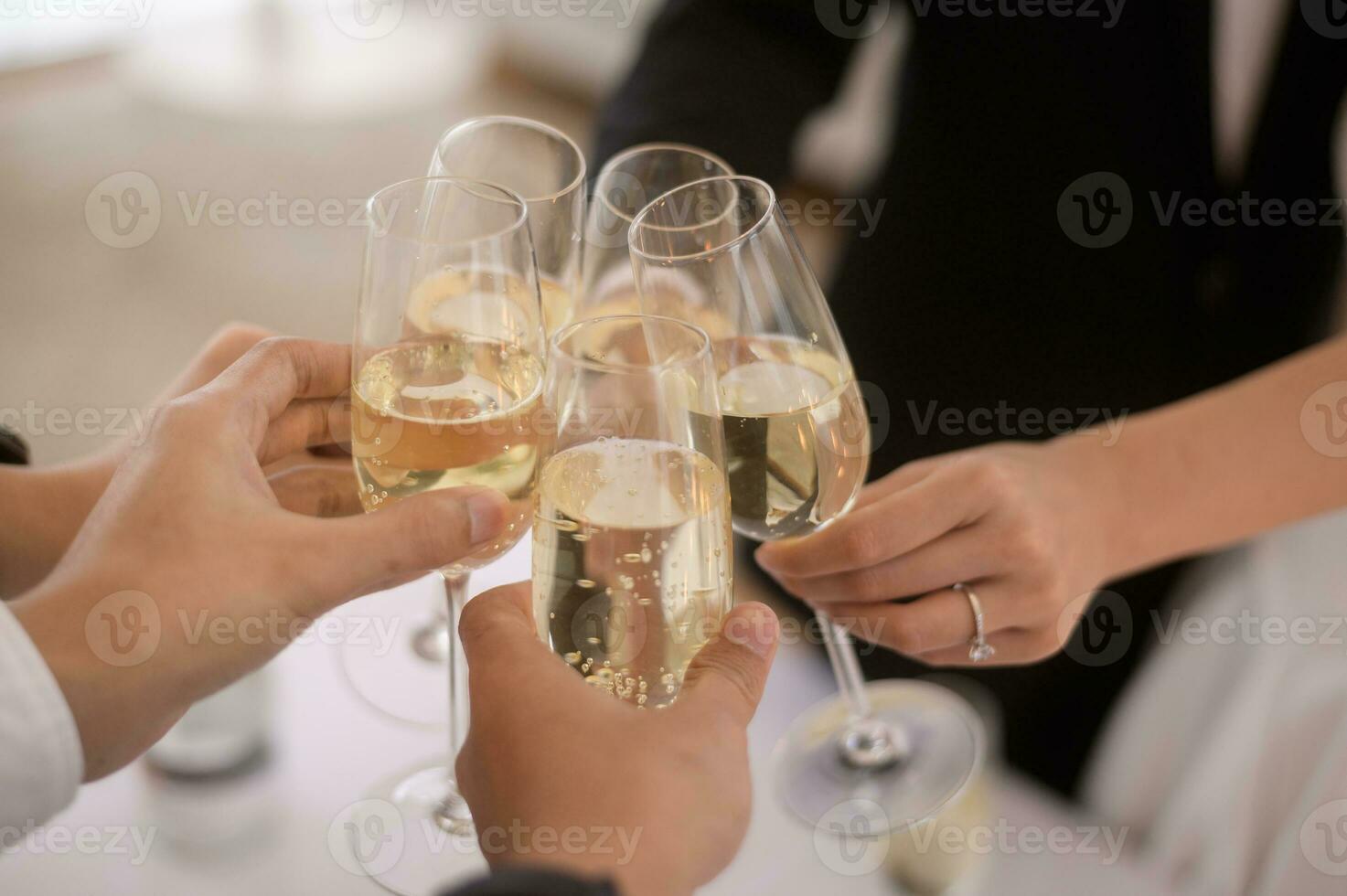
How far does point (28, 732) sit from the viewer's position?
29.1 inches

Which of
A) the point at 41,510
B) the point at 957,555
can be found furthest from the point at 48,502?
the point at 957,555

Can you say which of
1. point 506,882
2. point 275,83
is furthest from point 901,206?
point 275,83

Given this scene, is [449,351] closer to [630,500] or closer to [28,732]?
[630,500]

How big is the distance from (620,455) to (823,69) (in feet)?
3.64

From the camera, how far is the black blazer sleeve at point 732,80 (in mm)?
1591

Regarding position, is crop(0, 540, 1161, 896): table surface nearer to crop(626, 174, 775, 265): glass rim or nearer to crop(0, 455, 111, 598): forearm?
crop(0, 455, 111, 598): forearm

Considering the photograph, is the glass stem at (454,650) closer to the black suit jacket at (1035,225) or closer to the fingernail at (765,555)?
the fingernail at (765,555)

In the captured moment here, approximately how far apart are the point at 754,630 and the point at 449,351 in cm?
31

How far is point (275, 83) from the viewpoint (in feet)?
16.3

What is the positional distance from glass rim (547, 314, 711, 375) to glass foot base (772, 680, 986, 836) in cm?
56

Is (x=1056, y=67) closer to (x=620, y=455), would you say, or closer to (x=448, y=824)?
(x=620, y=455)

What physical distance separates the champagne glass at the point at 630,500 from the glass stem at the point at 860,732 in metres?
0.42

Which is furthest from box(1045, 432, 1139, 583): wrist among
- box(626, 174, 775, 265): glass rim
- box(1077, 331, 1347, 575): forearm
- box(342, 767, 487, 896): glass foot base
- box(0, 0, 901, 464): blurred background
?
box(0, 0, 901, 464): blurred background

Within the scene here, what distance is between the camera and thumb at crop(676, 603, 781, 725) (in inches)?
30.3
